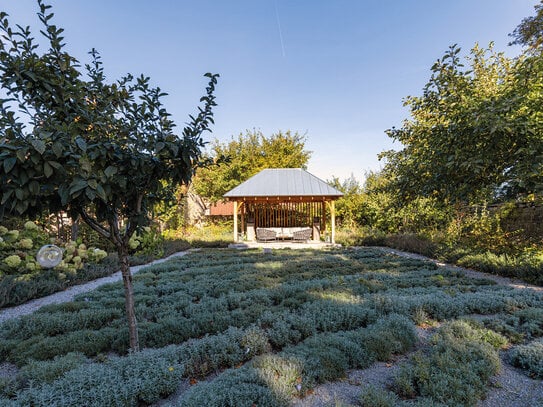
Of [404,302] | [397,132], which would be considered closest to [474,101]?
[397,132]

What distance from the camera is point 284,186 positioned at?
12.9m

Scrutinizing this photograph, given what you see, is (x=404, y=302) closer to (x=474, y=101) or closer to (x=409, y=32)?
(x=474, y=101)

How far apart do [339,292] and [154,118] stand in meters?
3.48

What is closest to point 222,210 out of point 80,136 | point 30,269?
point 30,269

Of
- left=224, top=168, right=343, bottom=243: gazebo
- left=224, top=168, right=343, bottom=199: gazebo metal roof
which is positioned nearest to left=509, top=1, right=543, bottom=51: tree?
left=224, top=168, right=343, bottom=199: gazebo metal roof

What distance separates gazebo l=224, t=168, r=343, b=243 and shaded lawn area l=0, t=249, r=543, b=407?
7.46 meters

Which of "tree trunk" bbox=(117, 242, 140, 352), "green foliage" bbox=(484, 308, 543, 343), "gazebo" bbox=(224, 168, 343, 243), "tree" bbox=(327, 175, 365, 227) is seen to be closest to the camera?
"tree trunk" bbox=(117, 242, 140, 352)

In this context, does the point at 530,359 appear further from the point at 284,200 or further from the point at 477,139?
the point at 284,200

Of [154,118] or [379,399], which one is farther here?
[154,118]

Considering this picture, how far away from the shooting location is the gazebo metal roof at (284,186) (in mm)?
12227

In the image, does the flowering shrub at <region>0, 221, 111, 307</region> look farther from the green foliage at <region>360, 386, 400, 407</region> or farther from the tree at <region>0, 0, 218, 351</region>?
the green foliage at <region>360, 386, 400, 407</region>

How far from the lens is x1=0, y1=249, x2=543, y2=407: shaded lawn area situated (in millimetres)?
1893

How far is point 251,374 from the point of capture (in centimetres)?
204

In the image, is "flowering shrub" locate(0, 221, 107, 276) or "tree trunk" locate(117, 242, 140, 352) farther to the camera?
"flowering shrub" locate(0, 221, 107, 276)
